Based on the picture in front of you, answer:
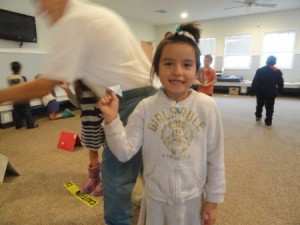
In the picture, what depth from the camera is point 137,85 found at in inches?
39.6

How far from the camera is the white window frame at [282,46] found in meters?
7.39

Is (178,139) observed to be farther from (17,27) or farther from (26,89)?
(17,27)

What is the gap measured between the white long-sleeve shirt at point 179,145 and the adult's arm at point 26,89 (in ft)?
1.22

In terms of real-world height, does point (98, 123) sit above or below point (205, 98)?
below

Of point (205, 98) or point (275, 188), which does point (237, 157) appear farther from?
point (205, 98)

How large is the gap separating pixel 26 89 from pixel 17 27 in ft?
14.7

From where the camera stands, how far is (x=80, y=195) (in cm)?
176

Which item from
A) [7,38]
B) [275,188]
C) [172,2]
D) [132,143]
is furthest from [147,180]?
[172,2]

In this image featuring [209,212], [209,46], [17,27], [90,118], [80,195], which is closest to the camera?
[209,212]

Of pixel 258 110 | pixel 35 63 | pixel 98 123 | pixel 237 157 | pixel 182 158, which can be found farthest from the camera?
pixel 35 63

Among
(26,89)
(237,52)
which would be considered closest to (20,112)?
(26,89)

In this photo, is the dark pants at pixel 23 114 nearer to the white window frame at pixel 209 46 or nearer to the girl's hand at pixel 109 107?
the girl's hand at pixel 109 107

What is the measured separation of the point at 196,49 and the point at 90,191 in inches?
57.3

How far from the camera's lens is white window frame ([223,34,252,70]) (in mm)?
8086
